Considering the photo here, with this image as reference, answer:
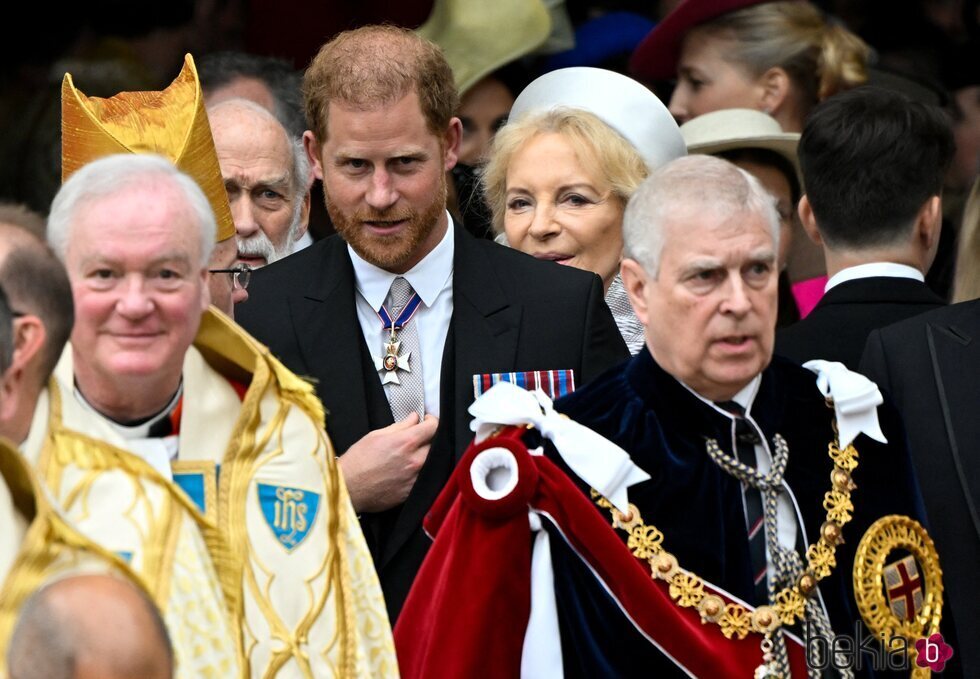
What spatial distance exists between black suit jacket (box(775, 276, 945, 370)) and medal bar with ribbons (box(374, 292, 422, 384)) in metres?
0.91

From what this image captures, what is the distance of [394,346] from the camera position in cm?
520

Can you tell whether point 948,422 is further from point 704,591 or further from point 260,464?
point 260,464

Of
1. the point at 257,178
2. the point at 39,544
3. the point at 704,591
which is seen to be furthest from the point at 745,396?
the point at 257,178

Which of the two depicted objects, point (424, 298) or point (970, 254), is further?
point (970, 254)

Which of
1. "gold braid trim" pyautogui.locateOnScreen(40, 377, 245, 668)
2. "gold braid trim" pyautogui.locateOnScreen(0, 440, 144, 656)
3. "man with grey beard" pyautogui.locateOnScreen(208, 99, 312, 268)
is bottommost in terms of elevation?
"gold braid trim" pyautogui.locateOnScreen(0, 440, 144, 656)

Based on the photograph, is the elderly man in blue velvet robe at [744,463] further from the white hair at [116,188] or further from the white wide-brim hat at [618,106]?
the white wide-brim hat at [618,106]

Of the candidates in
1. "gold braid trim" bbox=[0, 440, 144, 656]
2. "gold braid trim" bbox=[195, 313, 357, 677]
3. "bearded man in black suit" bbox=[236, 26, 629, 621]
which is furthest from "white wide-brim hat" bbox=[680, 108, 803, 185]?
"gold braid trim" bbox=[0, 440, 144, 656]

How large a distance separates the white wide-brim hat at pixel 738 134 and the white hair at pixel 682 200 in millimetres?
2015

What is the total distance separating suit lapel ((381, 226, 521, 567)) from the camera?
5.05 meters

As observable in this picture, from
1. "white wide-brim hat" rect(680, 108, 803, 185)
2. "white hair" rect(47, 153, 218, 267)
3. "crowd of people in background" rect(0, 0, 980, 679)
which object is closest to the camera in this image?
"crowd of people in background" rect(0, 0, 980, 679)

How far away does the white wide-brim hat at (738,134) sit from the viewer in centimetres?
671

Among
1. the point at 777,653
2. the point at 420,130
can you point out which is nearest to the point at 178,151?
the point at 420,130

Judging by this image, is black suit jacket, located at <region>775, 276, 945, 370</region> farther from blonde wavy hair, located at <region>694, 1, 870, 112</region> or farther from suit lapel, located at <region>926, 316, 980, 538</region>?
blonde wavy hair, located at <region>694, 1, 870, 112</region>

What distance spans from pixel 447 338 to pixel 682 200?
883mm
